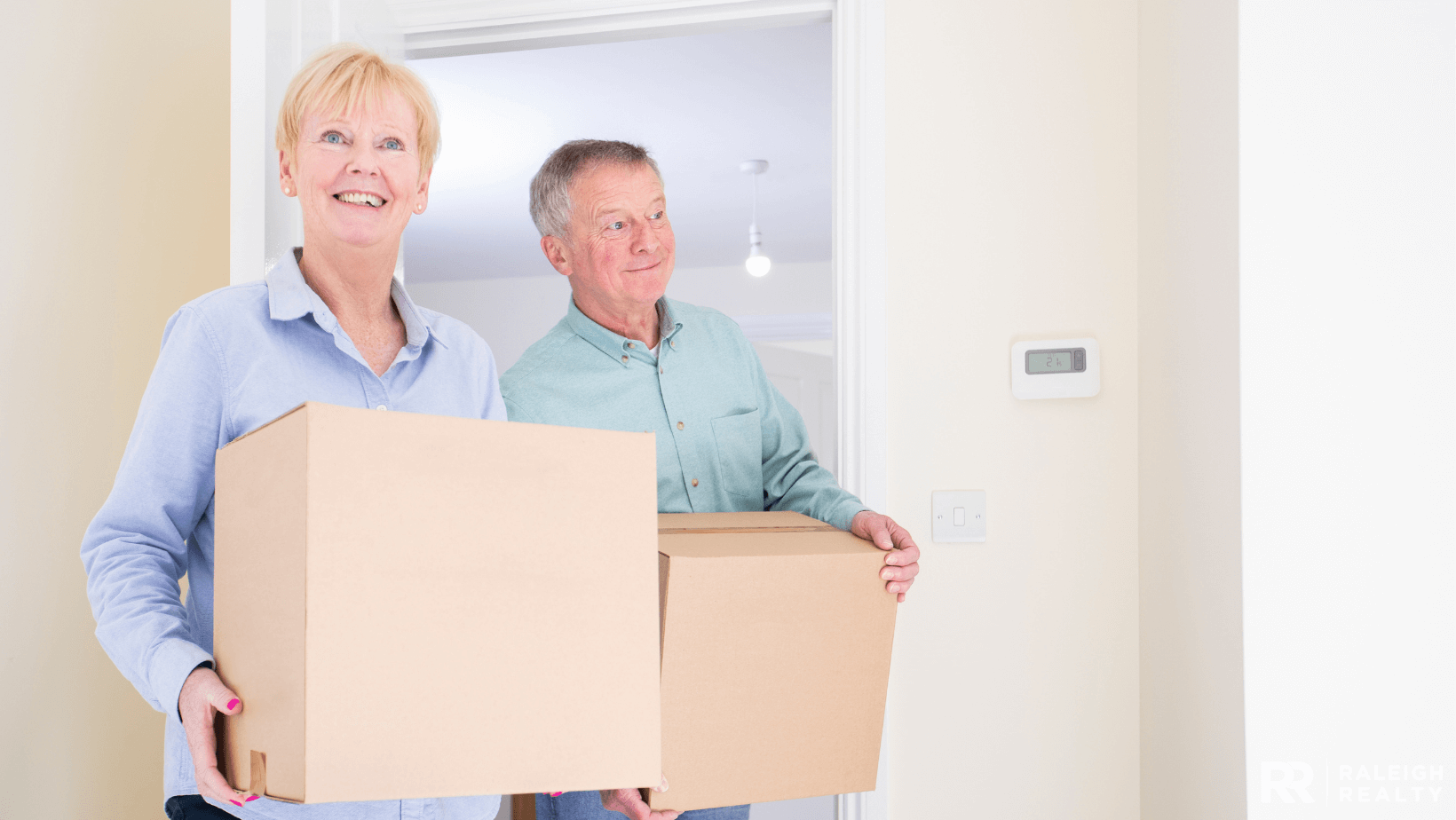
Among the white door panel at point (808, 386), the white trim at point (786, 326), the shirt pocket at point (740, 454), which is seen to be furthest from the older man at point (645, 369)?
the white trim at point (786, 326)

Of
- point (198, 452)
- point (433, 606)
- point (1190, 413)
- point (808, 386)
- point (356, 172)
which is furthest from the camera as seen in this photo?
point (808, 386)

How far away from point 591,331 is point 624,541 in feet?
2.41

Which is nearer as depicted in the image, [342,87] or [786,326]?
[342,87]

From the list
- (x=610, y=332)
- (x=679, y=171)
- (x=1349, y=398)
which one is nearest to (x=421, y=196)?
(x=610, y=332)

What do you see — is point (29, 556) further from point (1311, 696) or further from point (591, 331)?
point (1311, 696)

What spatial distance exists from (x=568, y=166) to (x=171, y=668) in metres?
0.98

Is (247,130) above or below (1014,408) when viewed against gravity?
above

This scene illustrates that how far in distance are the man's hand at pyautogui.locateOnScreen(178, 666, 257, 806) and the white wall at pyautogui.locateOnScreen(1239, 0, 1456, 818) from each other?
3.57ft

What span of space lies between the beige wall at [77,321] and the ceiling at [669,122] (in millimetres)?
972

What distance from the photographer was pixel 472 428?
694mm

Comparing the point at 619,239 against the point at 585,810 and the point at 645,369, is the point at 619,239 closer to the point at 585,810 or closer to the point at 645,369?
the point at 645,369

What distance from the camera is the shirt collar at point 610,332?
142 cm

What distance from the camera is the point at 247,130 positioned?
1188 millimetres
